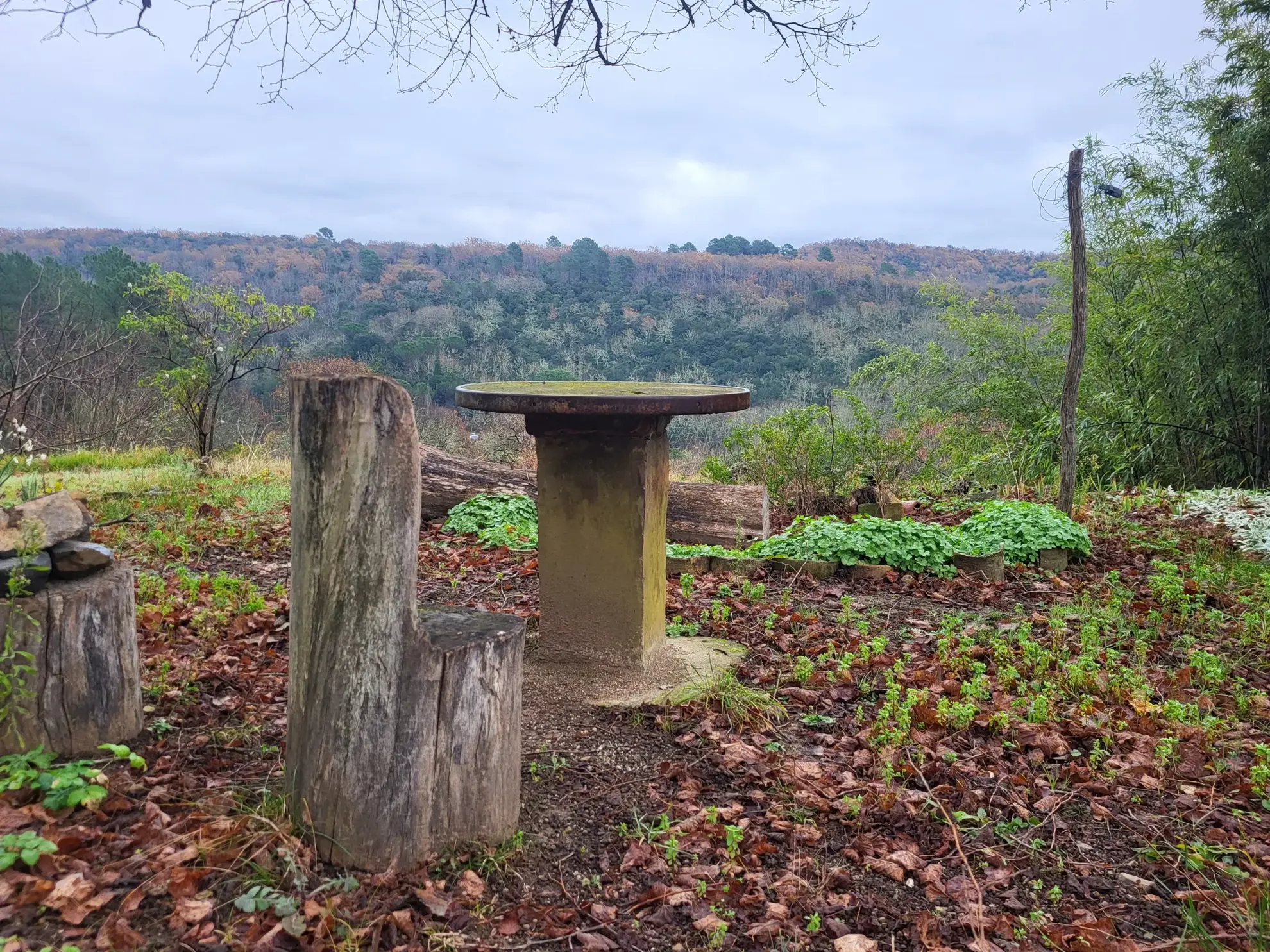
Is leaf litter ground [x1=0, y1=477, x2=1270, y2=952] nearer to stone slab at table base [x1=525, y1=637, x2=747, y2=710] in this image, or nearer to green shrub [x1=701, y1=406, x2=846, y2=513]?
stone slab at table base [x1=525, y1=637, x2=747, y2=710]

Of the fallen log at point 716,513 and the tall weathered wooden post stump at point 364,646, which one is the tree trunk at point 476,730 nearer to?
the tall weathered wooden post stump at point 364,646

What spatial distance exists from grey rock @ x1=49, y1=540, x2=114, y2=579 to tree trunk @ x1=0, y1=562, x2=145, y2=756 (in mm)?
34

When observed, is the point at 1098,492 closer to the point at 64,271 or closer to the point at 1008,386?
the point at 1008,386

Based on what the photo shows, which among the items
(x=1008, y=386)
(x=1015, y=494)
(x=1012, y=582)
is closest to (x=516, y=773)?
(x=1012, y=582)

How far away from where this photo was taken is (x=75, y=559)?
272cm

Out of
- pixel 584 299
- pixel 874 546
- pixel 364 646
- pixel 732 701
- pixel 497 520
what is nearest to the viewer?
pixel 364 646

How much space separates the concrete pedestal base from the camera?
3629 millimetres

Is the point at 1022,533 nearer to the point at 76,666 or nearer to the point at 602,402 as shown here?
the point at 602,402

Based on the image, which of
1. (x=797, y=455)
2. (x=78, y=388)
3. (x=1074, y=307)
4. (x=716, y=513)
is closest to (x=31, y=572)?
(x=716, y=513)

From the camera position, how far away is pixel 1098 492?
7895 millimetres

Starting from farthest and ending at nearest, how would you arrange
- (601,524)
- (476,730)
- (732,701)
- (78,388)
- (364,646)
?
(78,388) < (601,524) < (732,701) < (476,730) < (364,646)

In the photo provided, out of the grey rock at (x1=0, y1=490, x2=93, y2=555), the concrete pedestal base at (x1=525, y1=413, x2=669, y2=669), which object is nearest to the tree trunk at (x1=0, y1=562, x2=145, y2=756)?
the grey rock at (x1=0, y1=490, x2=93, y2=555)

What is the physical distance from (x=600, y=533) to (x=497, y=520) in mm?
3624

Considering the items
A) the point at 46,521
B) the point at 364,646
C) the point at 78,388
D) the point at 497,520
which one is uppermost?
the point at 78,388
